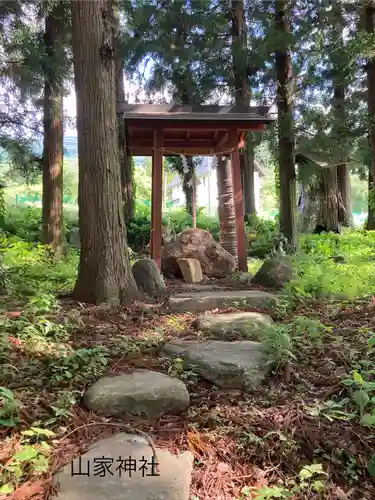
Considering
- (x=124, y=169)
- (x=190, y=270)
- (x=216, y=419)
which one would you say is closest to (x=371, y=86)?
(x=190, y=270)

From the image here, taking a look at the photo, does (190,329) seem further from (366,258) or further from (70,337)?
(366,258)

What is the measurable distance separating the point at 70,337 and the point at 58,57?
762cm

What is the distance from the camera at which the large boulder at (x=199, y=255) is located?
7.96 metres

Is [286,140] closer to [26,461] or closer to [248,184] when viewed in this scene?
[248,184]

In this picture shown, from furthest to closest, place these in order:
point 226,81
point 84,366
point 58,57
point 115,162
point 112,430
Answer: point 226,81
point 58,57
point 115,162
point 84,366
point 112,430

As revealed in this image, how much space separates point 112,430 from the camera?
8.28 feet

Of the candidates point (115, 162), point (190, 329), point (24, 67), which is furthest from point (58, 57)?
point (190, 329)

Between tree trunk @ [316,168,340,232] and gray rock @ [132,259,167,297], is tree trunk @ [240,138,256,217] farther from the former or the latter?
gray rock @ [132,259,167,297]

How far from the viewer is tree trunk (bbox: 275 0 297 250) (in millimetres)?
10188

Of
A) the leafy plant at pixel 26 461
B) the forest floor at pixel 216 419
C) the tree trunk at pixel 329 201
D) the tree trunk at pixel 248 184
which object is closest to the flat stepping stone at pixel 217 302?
the forest floor at pixel 216 419

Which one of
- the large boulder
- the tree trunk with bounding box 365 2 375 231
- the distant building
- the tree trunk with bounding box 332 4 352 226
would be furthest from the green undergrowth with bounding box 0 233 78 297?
the distant building

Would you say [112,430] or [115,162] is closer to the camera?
[112,430]

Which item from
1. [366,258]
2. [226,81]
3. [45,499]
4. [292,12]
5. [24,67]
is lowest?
[45,499]

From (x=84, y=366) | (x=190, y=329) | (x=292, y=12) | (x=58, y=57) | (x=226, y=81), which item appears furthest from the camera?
(x=226, y=81)
